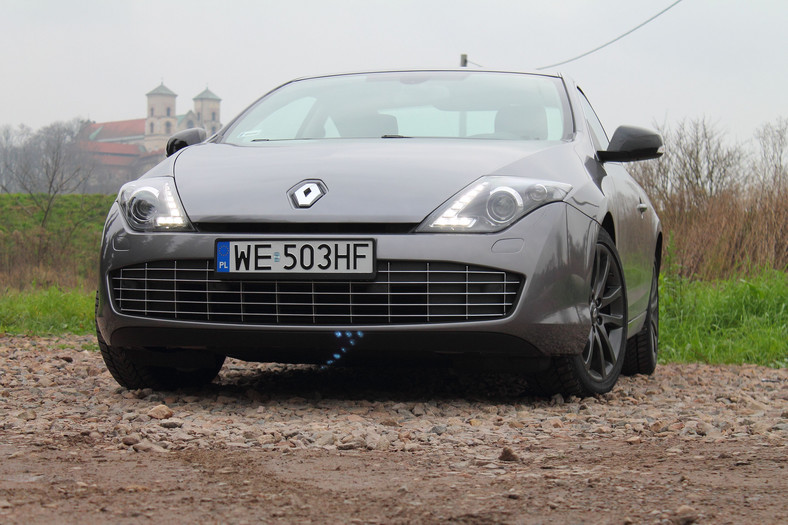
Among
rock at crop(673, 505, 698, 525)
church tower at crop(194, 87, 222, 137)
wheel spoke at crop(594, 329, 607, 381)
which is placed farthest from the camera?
church tower at crop(194, 87, 222, 137)

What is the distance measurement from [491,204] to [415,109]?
49.6 inches

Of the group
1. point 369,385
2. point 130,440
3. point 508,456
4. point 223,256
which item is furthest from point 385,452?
point 369,385

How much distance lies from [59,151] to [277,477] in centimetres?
1611

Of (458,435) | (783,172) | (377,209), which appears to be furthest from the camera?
(783,172)

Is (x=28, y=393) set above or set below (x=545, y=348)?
below

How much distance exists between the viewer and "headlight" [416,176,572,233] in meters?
3.42

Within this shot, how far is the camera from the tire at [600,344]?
3.83m

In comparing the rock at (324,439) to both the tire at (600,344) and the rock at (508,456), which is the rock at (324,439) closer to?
the rock at (508,456)

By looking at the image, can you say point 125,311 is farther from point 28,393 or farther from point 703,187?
point 703,187

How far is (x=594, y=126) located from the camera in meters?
5.16

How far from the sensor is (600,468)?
105 inches

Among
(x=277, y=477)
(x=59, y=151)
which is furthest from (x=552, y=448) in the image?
(x=59, y=151)

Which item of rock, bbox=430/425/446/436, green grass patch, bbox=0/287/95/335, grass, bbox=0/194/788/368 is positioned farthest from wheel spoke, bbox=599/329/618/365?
green grass patch, bbox=0/287/95/335

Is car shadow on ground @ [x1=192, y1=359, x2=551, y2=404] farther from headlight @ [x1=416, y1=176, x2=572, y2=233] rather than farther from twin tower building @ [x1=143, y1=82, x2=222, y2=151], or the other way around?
twin tower building @ [x1=143, y1=82, x2=222, y2=151]
